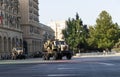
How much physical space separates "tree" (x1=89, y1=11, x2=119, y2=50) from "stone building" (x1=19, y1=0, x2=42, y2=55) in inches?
721

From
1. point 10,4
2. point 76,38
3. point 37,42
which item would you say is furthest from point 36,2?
point 10,4

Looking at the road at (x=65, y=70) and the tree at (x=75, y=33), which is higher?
the tree at (x=75, y=33)

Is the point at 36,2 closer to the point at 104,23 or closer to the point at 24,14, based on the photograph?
the point at 24,14

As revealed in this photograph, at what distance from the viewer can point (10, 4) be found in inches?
4569

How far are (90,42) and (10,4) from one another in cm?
2929

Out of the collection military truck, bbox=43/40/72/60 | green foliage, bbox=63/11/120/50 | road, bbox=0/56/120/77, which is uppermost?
green foliage, bbox=63/11/120/50

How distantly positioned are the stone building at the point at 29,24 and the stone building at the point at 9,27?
5.16m

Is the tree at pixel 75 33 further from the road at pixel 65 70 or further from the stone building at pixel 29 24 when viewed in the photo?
the road at pixel 65 70

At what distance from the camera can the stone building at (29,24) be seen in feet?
442

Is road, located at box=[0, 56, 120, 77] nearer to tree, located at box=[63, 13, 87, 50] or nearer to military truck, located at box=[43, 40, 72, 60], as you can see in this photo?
military truck, located at box=[43, 40, 72, 60]

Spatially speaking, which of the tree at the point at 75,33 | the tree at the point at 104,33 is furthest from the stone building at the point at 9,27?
the tree at the point at 104,33

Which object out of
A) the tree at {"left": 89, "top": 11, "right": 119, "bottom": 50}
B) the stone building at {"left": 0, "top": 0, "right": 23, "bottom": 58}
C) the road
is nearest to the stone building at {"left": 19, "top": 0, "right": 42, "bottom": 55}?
the stone building at {"left": 0, "top": 0, "right": 23, "bottom": 58}

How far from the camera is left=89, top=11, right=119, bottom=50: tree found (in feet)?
438

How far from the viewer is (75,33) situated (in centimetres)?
13400
